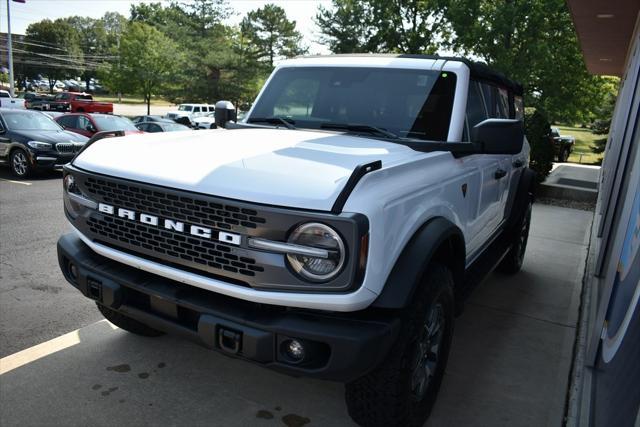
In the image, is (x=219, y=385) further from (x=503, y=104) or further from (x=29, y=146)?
(x=29, y=146)

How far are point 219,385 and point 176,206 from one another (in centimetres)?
135

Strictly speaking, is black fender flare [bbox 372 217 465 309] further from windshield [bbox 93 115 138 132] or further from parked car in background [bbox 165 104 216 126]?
parked car in background [bbox 165 104 216 126]

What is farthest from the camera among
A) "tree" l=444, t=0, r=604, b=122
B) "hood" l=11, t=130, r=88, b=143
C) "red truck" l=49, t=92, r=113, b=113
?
"red truck" l=49, t=92, r=113, b=113

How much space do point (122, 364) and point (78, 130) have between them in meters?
12.6

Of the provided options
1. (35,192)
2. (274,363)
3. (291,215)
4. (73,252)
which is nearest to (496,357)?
(274,363)

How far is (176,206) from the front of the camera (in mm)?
2252

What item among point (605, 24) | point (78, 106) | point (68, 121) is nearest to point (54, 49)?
point (78, 106)

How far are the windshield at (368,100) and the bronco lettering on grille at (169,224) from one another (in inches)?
58.6

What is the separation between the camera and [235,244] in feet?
6.98

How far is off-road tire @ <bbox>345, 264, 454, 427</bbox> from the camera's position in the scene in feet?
7.47

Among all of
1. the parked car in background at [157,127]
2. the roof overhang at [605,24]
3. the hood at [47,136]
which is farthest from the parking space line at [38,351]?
the parked car in background at [157,127]

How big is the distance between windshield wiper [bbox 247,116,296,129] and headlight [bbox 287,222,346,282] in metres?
1.67

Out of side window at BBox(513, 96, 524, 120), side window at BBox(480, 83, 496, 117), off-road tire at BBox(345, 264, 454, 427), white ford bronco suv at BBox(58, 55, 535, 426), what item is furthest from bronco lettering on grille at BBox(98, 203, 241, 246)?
side window at BBox(513, 96, 524, 120)

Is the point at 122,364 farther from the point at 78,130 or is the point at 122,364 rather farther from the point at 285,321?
the point at 78,130
